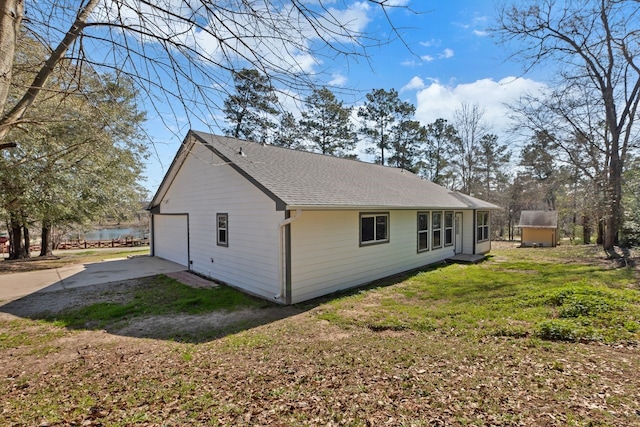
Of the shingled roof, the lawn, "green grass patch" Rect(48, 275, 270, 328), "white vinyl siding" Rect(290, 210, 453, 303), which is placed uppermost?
the shingled roof

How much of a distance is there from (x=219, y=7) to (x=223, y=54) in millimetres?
353

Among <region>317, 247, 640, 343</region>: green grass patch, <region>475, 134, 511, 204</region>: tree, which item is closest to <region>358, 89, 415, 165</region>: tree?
<region>475, 134, 511, 204</region>: tree

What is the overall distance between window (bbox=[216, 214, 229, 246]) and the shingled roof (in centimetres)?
181

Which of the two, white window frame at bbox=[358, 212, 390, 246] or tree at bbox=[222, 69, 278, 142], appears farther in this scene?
white window frame at bbox=[358, 212, 390, 246]

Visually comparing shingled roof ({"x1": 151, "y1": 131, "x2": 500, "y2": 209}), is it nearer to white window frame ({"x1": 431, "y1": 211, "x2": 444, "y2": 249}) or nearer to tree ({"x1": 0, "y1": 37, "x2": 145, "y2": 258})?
white window frame ({"x1": 431, "y1": 211, "x2": 444, "y2": 249})

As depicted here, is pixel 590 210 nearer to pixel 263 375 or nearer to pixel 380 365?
pixel 380 365

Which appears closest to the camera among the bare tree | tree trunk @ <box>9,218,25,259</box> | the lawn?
the bare tree

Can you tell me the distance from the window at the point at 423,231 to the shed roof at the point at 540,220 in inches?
524

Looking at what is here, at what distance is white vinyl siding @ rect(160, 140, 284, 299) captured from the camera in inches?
284

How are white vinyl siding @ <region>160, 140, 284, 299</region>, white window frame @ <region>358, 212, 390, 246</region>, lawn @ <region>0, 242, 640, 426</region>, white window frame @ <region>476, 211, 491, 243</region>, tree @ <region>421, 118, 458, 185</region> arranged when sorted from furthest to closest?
Answer: tree @ <region>421, 118, 458, 185</region> < white window frame @ <region>476, 211, 491, 243</region> < white window frame @ <region>358, 212, 390, 246</region> < white vinyl siding @ <region>160, 140, 284, 299</region> < lawn @ <region>0, 242, 640, 426</region>

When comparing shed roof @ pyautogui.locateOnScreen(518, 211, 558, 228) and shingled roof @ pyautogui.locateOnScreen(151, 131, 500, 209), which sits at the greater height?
shingled roof @ pyautogui.locateOnScreen(151, 131, 500, 209)

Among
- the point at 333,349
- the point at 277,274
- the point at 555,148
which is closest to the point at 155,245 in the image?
the point at 277,274

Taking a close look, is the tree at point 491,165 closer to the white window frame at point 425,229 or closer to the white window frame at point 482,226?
the white window frame at point 482,226

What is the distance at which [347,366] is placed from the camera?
3.85 m
